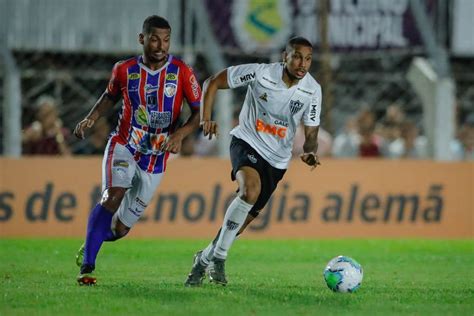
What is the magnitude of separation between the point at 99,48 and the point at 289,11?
3.29m

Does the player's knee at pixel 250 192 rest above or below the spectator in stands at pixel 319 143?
below

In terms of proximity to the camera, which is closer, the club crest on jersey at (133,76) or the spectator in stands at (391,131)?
the club crest on jersey at (133,76)

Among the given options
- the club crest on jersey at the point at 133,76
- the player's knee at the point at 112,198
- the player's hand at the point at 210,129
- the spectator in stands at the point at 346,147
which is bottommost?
the player's knee at the point at 112,198

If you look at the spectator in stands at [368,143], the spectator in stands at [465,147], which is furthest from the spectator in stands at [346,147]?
the spectator in stands at [465,147]

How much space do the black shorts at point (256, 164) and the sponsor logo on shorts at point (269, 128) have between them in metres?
0.21

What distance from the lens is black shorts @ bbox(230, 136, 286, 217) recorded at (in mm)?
11078

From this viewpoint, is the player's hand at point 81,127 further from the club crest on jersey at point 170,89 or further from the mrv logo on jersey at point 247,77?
the mrv logo on jersey at point 247,77

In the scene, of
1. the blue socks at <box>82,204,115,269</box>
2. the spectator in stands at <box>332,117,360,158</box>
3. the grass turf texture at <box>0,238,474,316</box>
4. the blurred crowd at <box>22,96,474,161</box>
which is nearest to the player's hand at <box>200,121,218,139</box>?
the blue socks at <box>82,204,115,269</box>

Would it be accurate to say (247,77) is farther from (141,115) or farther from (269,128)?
(141,115)

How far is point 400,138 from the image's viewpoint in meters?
21.5

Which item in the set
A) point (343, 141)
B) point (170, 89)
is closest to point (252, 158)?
point (170, 89)

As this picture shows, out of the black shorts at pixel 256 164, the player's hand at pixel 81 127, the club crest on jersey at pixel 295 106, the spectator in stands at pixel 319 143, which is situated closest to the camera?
the player's hand at pixel 81 127

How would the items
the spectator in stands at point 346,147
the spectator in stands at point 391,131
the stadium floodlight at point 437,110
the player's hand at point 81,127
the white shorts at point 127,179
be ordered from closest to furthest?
the player's hand at point 81,127 < the white shorts at point 127,179 < the stadium floodlight at point 437,110 < the spectator in stands at point 346,147 < the spectator in stands at point 391,131

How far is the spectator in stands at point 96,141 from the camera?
65.8 feet
